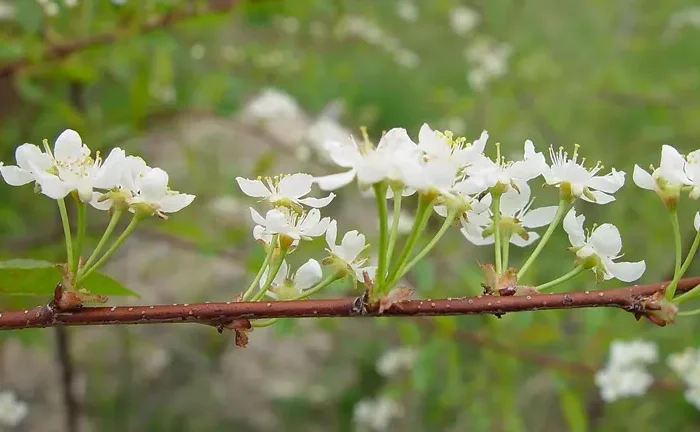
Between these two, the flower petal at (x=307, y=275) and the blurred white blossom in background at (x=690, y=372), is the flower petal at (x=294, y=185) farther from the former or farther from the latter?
the blurred white blossom in background at (x=690, y=372)

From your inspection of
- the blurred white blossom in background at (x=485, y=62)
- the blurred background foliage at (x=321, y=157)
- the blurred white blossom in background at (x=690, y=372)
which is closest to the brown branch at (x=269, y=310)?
the blurred background foliage at (x=321, y=157)

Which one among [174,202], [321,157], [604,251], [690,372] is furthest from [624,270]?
[321,157]

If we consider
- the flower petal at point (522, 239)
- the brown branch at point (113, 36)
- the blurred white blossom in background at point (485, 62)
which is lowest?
the flower petal at point (522, 239)

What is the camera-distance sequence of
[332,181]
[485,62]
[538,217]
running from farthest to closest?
[485,62] < [538,217] < [332,181]

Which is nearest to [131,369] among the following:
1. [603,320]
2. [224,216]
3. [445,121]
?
[224,216]

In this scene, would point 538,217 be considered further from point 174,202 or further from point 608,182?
point 174,202

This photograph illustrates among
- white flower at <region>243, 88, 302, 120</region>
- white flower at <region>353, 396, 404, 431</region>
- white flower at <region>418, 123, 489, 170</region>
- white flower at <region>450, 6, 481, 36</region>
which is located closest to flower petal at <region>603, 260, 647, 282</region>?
white flower at <region>418, 123, 489, 170</region>
